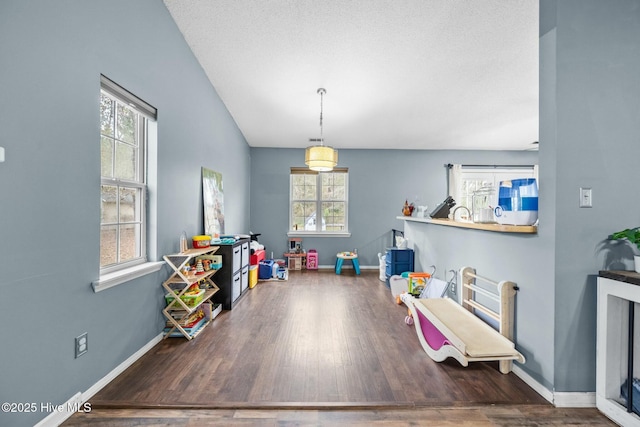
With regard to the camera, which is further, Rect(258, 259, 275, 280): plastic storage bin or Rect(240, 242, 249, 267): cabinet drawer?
Rect(258, 259, 275, 280): plastic storage bin

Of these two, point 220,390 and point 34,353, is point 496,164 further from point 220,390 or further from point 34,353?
point 34,353

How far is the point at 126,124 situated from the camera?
2197 mm

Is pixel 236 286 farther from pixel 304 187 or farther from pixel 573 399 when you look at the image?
pixel 573 399

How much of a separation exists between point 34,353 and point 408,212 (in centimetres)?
430

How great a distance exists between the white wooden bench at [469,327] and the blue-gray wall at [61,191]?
92.2 inches

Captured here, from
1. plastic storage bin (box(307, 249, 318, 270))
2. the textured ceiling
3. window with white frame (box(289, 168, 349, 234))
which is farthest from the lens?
window with white frame (box(289, 168, 349, 234))

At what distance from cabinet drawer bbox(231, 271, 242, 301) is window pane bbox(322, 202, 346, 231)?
280cm

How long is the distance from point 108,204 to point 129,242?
37cm

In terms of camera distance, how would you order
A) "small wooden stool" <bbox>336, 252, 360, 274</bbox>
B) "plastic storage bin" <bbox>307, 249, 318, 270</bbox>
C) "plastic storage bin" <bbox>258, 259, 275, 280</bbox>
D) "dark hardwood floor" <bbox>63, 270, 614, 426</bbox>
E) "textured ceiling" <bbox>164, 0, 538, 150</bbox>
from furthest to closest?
"plastic storage bin" <bbox>307, 249, 318, 270</bbox>
"small wooden stool" <bbox>336, 252, 360, 274</bbox>
"plastic storage bin" <bbox>258, 259, 275, 280</bbox>
"textured ceiling" <bbox>164, 0, 538, 150</bbox>
"dark hardwood floor" <bbox>63, 270, 614, 426</bbox>

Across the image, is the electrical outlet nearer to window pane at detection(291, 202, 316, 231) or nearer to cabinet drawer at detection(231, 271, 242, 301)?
cabinet drawer at detection(231, 271, 242, 301)

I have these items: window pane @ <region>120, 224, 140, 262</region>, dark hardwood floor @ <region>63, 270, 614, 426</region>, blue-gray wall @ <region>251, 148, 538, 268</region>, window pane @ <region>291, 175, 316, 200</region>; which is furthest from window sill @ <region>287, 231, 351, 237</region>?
window pane @ <region>120, 224, 140, 262</region>

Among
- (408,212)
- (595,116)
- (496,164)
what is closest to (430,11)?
(595,116)

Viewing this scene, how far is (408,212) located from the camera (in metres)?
4.52

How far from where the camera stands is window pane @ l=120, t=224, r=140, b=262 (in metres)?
2.14
